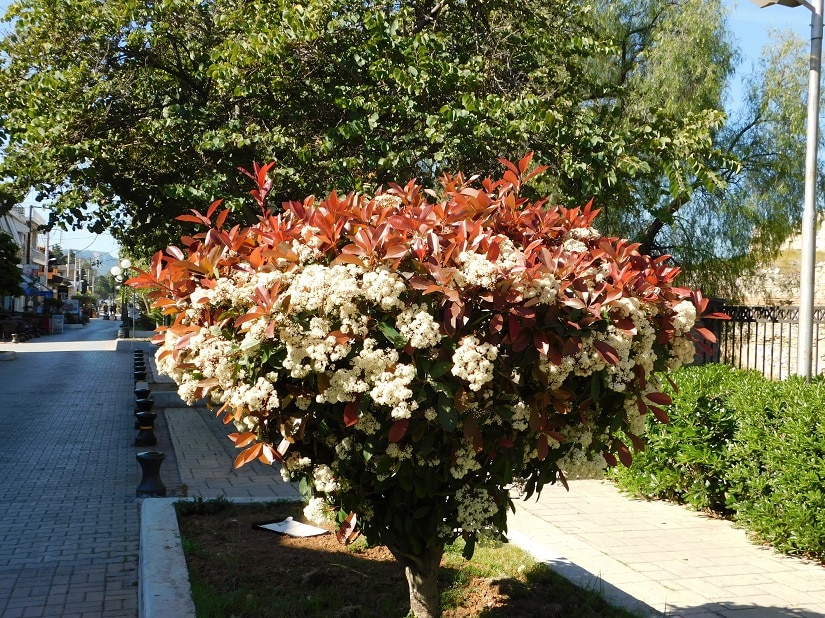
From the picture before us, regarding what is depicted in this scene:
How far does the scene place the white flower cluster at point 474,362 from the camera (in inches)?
110

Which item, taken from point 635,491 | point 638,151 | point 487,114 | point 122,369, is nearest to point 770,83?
point 638,151

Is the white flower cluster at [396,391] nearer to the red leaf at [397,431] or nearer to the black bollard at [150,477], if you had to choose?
the red leaf at [397,431]

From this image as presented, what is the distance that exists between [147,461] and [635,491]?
15.6 ft

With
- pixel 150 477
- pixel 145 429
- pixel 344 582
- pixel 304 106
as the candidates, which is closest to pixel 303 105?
pixel 304 106

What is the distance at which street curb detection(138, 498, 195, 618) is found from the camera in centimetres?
393

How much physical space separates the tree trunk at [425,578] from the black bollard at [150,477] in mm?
4557

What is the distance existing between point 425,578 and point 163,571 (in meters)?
1.68

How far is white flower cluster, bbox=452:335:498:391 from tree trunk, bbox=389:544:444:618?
4.08 feet

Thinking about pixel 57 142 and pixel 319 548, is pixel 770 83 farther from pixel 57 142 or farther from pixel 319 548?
pixel 319 548

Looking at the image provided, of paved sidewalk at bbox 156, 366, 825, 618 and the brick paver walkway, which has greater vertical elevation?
paved sidewalk at bbox 156, 366, 825, 618

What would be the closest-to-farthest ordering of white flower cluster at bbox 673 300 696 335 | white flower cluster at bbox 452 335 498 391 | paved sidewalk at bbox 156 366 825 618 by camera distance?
white flower cluster at bbox 452 335 498 391 → white flower cluster at bbox 673 300 696 335 → paved sidewalk at bbox 156 366 825 618

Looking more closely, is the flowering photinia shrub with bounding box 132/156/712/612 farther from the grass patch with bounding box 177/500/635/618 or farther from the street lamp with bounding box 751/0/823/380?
the street lamp with bounding box 751/0/823/380

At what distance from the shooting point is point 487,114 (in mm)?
9062

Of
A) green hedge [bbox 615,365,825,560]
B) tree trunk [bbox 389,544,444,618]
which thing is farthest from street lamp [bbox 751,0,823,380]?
tree trunk [bbox 389,544,444,618]
